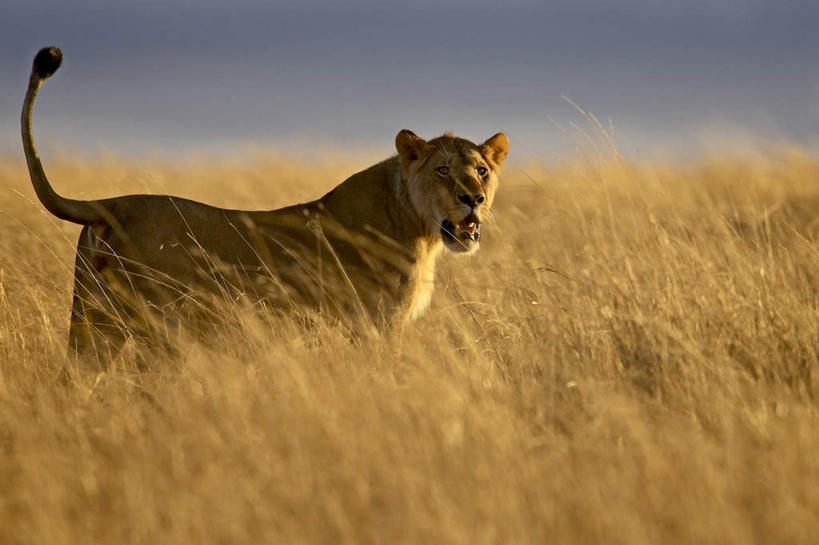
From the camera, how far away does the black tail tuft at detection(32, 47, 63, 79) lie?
16.3ft

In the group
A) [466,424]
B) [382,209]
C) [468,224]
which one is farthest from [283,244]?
[466,424]

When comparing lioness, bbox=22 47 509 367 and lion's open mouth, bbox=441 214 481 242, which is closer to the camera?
lioness, bbox=22 47 509 367

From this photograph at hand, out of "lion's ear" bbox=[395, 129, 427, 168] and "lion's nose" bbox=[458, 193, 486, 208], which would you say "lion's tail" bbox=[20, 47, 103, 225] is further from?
"lion's nose" bbox=[458, 193, 486, 208]

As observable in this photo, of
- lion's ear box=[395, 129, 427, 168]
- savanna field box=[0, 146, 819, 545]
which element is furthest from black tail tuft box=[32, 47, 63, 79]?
lion's ear box=[395, 129, 427, 168]

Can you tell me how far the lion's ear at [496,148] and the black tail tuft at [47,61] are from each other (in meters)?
2.42

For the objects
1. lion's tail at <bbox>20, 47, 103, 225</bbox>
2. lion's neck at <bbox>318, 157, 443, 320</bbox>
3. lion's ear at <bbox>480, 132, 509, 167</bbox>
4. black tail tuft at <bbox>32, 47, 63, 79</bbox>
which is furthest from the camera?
lion's ear at <bbox>480, 132, 509, 167</bbox>

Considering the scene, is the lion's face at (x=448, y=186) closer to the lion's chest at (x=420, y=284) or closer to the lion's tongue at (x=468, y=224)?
the lion's tongue at (x=468, y=224)

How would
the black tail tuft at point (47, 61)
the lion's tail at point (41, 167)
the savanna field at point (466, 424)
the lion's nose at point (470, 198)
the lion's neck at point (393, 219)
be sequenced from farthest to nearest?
the lion's neck at point (393, 219) → the lion's nose at point (470, 198) → the black tail tuft at point (47, 61) → the lion's tail at point (41, 167) → the savanna field at point (466, 424)

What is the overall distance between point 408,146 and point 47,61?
1.98m

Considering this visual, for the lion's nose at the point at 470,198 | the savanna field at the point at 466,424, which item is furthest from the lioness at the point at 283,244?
the savanna field at the point at 466,424

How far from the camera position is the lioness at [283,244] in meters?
4.71

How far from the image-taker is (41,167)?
4746mm

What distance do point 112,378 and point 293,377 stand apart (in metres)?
1.00

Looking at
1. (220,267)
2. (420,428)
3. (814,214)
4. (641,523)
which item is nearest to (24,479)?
(420,428)
